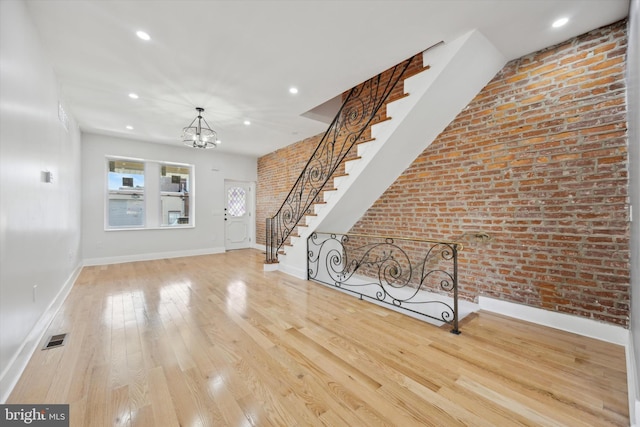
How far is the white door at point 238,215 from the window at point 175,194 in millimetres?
1049

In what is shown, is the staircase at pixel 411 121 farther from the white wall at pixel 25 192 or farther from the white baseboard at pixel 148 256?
the white baseboard at pixel 148 256

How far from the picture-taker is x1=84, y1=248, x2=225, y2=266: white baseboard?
5.55 meters

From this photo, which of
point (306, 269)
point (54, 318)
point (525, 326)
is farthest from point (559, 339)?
point (54, 318)

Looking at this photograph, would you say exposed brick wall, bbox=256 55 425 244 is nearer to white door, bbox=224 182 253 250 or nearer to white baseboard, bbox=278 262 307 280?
white door, bbox=224 182 253 250

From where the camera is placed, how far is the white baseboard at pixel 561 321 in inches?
89.1

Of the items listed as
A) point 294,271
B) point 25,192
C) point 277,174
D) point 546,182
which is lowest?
point 294,271

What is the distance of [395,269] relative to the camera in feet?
12.4

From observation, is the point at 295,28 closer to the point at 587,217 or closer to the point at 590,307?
the point at 587,217

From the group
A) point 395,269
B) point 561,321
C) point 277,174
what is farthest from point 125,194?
point 561,321

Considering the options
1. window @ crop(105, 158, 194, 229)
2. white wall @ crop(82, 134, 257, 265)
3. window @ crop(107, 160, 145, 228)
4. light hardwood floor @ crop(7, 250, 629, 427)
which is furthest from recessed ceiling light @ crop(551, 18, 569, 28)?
window @ crop(107, 160, 145, 228)

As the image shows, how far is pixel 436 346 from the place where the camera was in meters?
2.24

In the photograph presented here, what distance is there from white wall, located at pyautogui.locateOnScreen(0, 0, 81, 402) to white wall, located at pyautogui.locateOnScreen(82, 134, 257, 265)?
2.75 metres

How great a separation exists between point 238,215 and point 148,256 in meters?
2.52

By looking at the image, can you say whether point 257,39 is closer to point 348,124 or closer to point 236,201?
point 348,124
